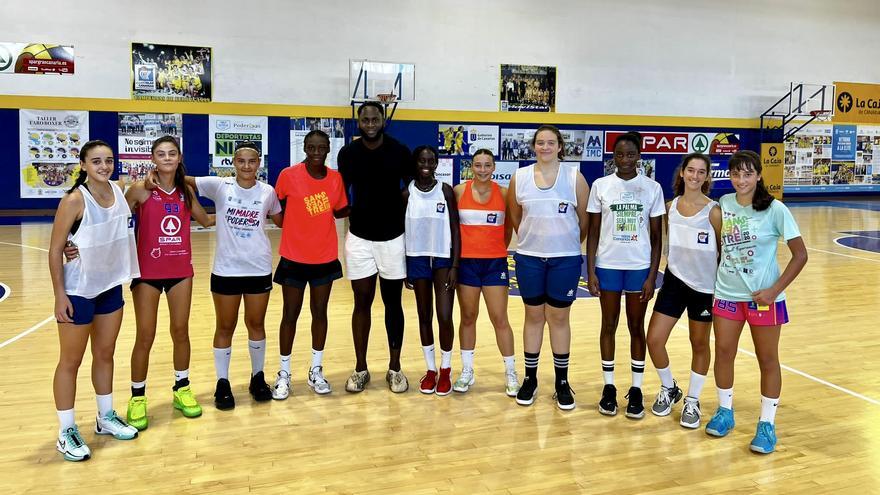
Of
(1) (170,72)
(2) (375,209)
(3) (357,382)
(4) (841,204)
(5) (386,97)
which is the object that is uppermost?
(1) (170,72)

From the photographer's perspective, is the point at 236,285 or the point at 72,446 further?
the point at 236,285

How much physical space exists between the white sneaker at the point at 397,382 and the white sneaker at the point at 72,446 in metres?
1.66

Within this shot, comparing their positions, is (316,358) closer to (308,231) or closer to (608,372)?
(308,231)

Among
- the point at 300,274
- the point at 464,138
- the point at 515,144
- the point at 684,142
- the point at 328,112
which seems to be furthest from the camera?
the point at 684,142

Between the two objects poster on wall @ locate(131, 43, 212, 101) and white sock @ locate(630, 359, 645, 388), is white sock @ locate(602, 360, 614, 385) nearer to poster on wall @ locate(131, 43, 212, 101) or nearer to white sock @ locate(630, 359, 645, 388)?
white sock @ locate(630, 359, 645, 388)

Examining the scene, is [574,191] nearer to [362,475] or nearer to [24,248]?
[362,475]

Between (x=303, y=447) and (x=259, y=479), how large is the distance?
0.38 meters

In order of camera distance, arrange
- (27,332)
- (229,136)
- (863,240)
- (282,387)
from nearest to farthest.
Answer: (282,387) < (27,332) < (863,240) < (229,136)

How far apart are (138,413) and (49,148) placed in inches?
434

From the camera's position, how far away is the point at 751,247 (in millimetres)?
3383

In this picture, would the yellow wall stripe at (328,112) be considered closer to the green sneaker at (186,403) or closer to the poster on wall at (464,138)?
the poster on wall at (464,138)

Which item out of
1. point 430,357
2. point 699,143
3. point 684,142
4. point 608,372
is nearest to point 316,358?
point 430,357

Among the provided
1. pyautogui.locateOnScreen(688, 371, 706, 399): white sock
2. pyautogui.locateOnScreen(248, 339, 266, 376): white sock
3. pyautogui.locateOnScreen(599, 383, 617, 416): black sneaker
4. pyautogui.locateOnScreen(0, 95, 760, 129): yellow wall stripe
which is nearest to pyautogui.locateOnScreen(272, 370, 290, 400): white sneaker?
pyautogui.locateOnScreen(248, 339, 266, 376): white sock

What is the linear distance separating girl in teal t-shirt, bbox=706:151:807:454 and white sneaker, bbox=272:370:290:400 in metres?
2.39
